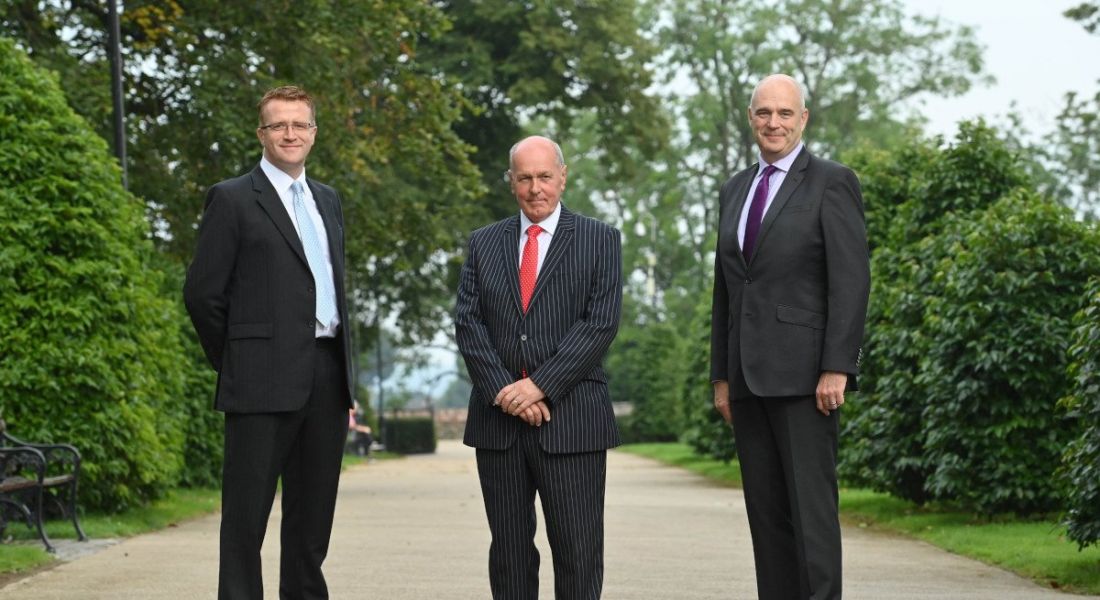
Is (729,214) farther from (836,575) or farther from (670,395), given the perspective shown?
(670,395)

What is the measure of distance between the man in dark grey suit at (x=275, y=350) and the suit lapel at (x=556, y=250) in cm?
80

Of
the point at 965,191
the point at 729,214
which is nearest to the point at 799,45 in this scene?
the point at 965,191

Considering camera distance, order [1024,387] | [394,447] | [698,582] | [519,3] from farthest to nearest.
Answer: [394,447] < [519,3] < [1024,387] < [698,582]

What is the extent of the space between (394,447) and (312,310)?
171 ft

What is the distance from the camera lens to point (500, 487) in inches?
239

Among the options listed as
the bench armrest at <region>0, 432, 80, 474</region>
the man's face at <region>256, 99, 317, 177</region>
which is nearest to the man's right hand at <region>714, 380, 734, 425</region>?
the man's face at <region>256, 99, 317, 177</region>

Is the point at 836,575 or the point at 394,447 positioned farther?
the point at 394,447

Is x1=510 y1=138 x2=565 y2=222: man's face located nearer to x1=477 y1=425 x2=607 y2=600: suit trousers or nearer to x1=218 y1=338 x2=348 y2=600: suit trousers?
x1=477 y1=425 x2=607 y2=600: suit trousers

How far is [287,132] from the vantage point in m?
6.23

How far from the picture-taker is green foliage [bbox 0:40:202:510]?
13.2 meters

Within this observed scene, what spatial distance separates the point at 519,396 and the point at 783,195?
3.95 ft

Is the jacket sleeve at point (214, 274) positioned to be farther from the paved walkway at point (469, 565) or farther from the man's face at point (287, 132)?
the paved walkway at point (469, 565)

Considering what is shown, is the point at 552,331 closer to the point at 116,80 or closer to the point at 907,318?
the point at 907,318

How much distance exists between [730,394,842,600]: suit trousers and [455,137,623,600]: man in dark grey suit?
530 mm
